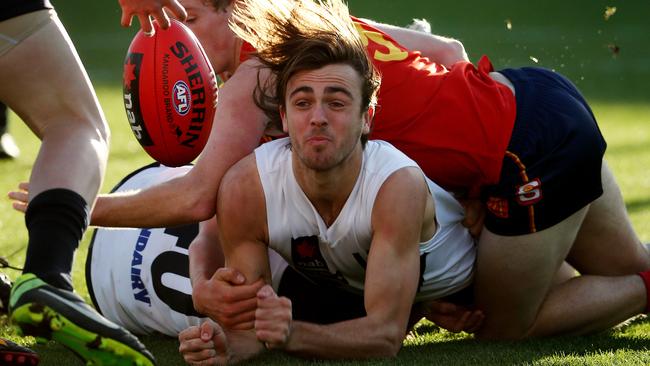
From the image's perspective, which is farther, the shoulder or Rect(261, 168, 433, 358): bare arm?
the shoulder

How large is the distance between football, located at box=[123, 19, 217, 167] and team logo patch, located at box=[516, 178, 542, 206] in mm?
1171

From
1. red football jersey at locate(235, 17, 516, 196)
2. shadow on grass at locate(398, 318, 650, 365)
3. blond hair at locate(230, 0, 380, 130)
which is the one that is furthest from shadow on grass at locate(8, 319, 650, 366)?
blond hair at locate(230, 0, 380, 130)

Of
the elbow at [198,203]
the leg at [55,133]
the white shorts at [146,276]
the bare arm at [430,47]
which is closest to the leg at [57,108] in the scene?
the leg at [55,133]

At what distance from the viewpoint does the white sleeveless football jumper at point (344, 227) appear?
3934mm

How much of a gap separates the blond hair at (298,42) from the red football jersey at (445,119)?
0.88 feet

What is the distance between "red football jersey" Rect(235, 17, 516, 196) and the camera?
4.34 metres

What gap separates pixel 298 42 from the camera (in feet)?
13.3

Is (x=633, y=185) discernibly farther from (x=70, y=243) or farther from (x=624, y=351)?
(x=70, y=243)

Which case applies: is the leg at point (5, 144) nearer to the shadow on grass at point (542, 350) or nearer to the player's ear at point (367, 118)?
the shadow on grass at point (542, 350)

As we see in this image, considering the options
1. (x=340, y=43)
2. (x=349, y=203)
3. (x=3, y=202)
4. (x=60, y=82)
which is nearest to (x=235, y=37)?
(x=340, y=43)

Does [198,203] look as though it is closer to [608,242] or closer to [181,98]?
[181,98]

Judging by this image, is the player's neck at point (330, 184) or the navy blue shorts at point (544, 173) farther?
the navy blue shorts at point (544, 173)

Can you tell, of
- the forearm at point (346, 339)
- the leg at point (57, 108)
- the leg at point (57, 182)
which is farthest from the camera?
the forearm at point (346, 339)

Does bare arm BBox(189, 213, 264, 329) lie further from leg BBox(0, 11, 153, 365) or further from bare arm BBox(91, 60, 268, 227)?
leg BBox(0, 11, 153, 365)
